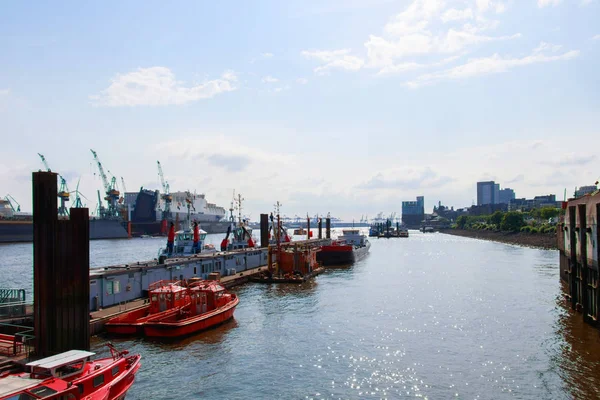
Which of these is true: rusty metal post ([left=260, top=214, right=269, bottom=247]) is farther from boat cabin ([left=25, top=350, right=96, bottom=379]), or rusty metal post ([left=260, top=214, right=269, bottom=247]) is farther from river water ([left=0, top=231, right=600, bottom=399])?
boat cabin ([left=25, top=350, right=96, bottom=379])

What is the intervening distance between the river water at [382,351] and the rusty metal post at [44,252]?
17.5ft

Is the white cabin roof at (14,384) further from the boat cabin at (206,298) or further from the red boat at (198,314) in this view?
the boat cabin at (206,298)

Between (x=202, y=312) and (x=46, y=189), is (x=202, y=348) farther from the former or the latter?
(x=46, y=189)

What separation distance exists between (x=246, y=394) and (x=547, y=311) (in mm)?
31184

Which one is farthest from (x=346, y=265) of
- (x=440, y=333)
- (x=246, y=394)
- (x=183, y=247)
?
(x=246, y=394)

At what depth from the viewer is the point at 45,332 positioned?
23.5 meters

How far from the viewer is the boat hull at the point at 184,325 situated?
1286 inches

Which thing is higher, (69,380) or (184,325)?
(69,380)

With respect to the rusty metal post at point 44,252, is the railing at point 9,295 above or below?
below

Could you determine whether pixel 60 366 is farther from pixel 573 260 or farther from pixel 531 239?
pixel 531 239

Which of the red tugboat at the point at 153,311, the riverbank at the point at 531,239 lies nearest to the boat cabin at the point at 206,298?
the red tugboat at the point at 153,311

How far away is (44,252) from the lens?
24.0m

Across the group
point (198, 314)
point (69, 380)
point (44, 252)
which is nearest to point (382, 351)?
point (198, 314)

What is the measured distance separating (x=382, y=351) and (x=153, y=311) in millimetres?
16949
